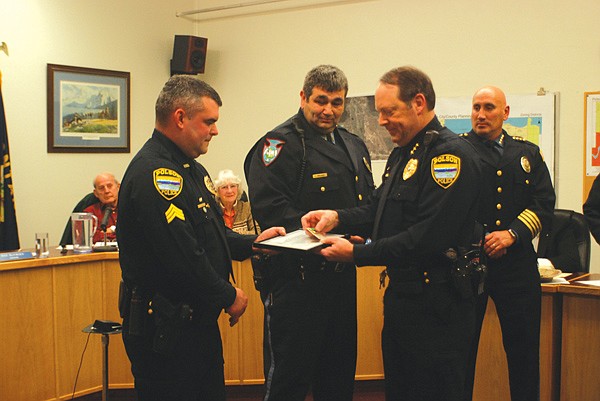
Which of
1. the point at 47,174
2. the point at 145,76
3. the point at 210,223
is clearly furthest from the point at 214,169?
the point at 210,223

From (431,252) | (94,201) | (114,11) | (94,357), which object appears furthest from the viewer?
(114,11)

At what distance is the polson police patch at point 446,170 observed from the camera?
2.43m

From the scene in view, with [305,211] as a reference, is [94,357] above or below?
below

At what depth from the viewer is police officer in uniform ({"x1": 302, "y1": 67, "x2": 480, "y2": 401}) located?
2.44 meters

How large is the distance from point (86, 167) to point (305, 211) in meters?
3.88

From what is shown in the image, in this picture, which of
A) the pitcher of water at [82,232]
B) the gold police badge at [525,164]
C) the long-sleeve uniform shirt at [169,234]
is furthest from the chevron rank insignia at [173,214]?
the pitcher of water at [82,232]

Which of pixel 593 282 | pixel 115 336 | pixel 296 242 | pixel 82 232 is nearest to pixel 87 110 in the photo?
pixel 82 232

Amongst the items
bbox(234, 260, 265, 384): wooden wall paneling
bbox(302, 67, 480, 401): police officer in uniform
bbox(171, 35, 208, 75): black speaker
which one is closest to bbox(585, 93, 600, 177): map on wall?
bbox(234, 260, 265, 384): wooden wall paneling

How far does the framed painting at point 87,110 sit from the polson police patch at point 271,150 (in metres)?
3.61

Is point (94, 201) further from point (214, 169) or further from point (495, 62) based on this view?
point (495, 62)

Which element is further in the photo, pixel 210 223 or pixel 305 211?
pixel 305 211

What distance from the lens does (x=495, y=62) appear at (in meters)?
5.56

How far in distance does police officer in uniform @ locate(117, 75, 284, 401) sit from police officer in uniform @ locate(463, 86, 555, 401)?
147 cm

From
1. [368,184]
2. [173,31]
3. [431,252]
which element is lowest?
[431,252]
